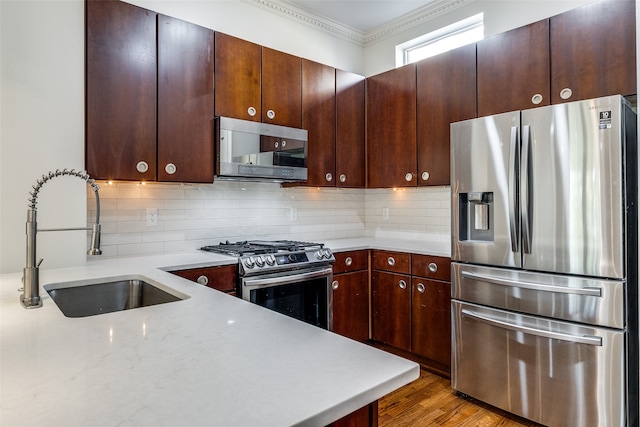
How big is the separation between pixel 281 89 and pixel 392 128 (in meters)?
Answer: 1.00

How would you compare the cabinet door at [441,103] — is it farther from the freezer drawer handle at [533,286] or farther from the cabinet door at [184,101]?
the cabinet door at [184,101]

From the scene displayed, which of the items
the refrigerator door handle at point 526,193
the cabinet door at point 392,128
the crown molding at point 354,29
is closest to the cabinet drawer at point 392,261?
the cabinet door at point 392,128

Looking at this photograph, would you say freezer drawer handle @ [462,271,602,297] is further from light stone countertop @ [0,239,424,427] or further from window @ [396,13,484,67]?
window @ [396,13,484,67]

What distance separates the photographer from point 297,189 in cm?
354

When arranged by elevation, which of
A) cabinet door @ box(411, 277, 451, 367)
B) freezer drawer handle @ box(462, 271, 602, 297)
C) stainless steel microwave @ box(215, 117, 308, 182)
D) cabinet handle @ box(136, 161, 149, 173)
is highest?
stainless steel microwave @ box(215, 117, 308, 182)

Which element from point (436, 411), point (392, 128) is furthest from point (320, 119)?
point (436, 411)

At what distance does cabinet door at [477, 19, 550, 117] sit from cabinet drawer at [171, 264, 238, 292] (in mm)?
2016

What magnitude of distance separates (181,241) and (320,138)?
1362 millimetres

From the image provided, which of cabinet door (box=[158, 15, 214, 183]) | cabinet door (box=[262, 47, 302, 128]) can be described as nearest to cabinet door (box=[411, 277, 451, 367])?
cabinet door (box=[262, 47, 302, 128])

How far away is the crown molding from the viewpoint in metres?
3.31

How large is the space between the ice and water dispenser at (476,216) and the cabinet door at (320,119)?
1.20 meters

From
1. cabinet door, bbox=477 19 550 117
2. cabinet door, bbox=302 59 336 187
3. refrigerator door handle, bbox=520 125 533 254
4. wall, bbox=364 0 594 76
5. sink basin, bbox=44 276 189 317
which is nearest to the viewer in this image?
sink basin, bbox=44 276 189 317

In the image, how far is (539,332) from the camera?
6.85 feet

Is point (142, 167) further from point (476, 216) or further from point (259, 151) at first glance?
point (476, 216)
